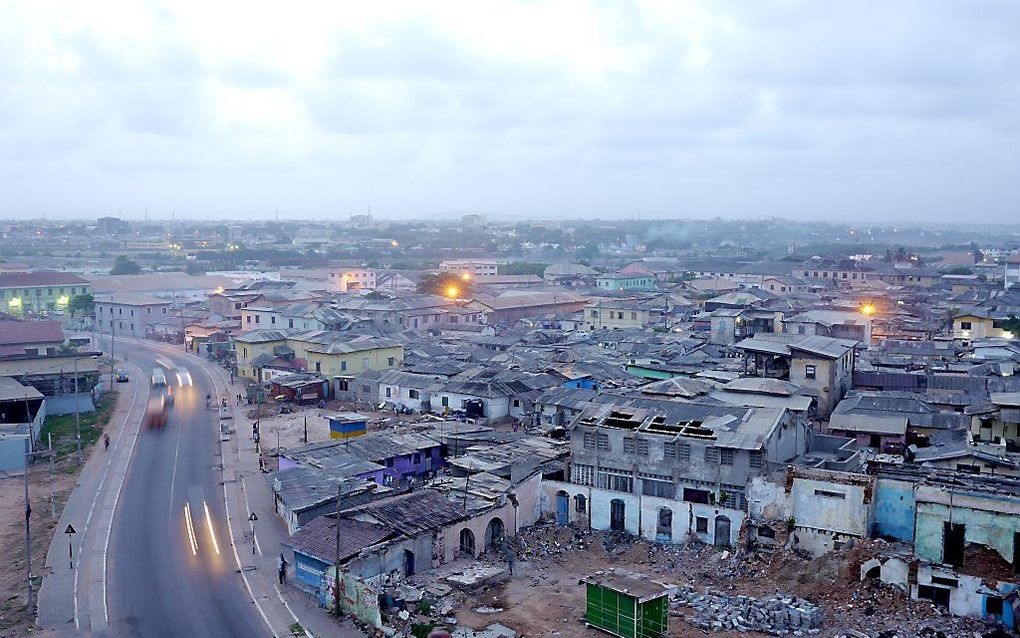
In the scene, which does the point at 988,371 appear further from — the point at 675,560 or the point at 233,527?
the point at 233,527

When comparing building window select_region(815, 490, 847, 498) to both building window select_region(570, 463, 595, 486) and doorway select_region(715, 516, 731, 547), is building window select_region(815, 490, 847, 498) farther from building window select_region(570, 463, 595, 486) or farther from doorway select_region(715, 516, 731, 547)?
building window select_region(570, 463, 595, 486)

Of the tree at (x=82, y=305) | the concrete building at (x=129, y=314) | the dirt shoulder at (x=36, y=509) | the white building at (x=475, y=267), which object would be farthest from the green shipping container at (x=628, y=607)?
the white building at (x=475, y=267)

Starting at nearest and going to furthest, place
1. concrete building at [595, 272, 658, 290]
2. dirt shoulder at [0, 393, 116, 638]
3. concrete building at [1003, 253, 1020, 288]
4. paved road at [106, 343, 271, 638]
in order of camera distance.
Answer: paved road at [106, 343, 271, 638] < dirt shoulder at [0, 393, 116, 638] < concrete building at [1003, 253, 1020, 288] < concrete building at [595, 272, 658, 290]

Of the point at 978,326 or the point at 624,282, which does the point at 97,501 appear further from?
the point at 624,282

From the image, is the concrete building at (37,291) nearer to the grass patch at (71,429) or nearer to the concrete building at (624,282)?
the grass patch at (71,429)

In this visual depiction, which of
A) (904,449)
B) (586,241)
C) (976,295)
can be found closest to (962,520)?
(904,449)

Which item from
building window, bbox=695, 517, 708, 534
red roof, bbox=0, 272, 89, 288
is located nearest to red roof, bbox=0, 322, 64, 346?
red roof, bbox=0, 272, 89, 288
